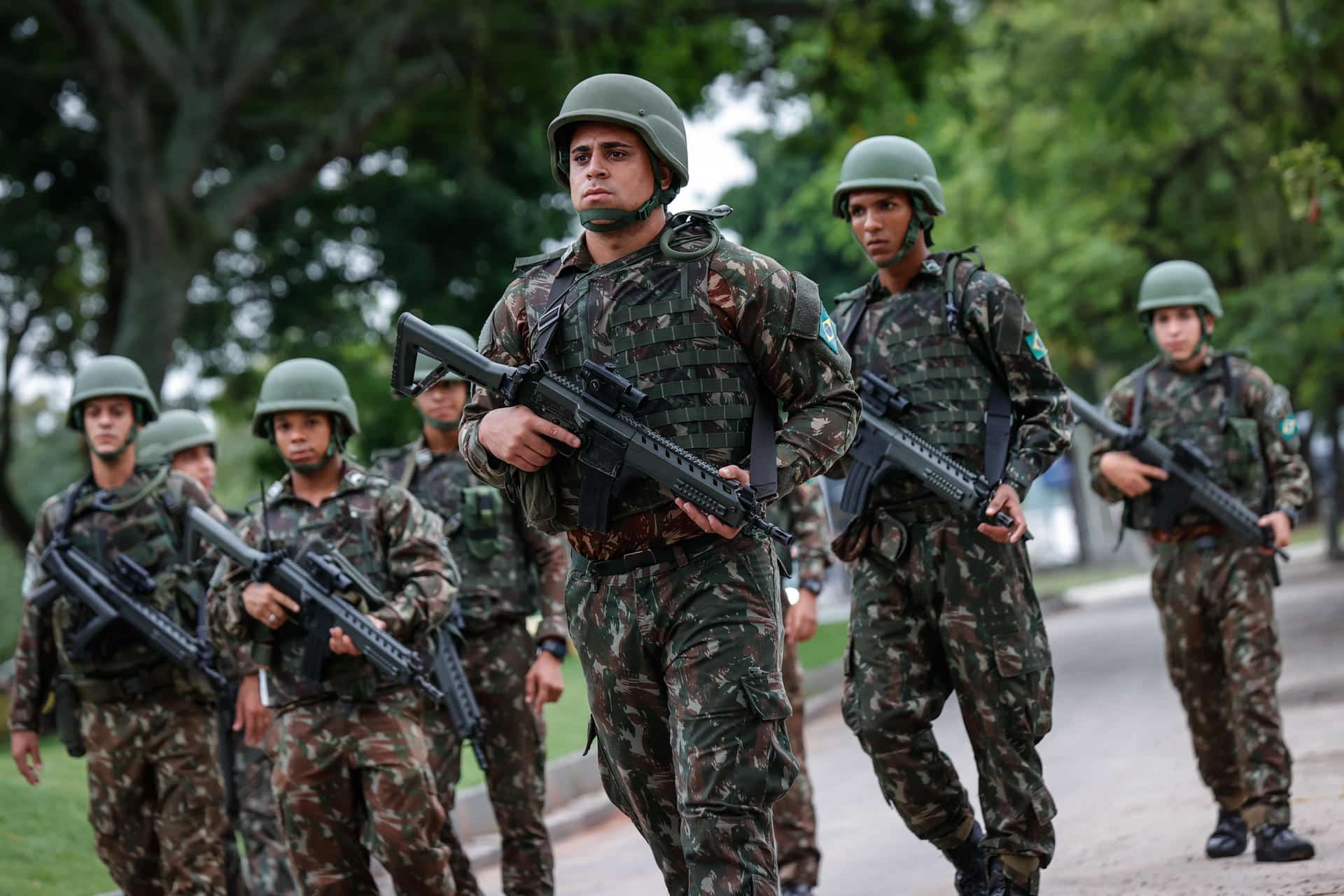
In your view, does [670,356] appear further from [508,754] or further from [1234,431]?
[1234,431]

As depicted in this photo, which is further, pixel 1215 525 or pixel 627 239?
pixel 1215 525

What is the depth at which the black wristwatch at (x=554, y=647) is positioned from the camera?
7730 mm

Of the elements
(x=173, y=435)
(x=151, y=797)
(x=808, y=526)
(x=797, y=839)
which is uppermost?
(x=173, y=435)

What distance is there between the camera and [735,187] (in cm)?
4269

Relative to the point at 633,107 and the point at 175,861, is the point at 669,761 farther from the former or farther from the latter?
the point at 175,861

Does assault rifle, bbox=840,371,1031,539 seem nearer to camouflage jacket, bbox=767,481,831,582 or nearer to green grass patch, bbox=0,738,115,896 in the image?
camouflage jacket, bbox=767,481,831,582

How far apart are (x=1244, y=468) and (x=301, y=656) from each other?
4.32m

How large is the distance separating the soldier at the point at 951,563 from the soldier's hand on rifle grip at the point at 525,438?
1.82 m

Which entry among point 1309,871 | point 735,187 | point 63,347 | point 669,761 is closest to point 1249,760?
point 1309,871

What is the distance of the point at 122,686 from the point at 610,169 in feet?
12.6

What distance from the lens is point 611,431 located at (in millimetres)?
Answer: 4711

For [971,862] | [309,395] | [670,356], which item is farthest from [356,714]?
[670,356]

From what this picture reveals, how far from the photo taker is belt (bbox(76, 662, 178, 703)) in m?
7.58

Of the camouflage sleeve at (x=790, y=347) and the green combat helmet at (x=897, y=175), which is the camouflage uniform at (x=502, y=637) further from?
the camouflage sleeve at (x=790, y=347)
